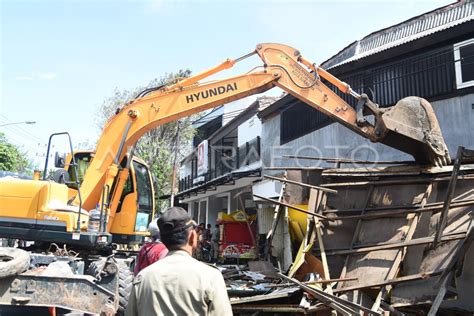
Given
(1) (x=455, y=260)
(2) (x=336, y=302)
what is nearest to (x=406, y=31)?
(1) (x=455, y=260)

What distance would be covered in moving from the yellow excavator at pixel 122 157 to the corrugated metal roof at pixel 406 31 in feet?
14.0

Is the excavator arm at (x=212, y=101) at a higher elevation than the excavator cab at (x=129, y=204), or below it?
higher

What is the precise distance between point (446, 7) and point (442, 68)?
3.27 metres

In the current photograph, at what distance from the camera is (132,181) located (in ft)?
27.5

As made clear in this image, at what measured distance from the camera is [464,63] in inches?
379

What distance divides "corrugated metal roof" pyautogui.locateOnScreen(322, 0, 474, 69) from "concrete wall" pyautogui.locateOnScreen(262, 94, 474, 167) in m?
1.92

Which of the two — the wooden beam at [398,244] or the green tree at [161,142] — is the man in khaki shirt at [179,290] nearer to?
the wooden beam at [398,244]

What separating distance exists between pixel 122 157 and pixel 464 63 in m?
→ 7.67

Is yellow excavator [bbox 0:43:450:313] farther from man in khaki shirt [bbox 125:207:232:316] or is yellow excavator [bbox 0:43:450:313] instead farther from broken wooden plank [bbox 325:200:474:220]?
man in khaki shirt [bbox 125:207:232:316]

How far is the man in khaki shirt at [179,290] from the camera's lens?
225cm

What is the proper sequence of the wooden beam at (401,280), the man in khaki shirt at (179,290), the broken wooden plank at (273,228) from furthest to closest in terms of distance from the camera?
1. the broken wooden plank at (273,228)
2. the wooden beam at (401,280)
3. the man in khaki shirt at (179,290)

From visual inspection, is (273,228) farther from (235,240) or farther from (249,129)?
(249,129)

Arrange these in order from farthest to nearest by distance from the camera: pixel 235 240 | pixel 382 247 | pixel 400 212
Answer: pixel 235 240
pixel 400 212
pixel 382 247

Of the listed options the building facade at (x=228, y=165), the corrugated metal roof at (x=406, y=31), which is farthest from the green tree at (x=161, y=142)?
the corrugated metal roof at (x=406, y=31)
